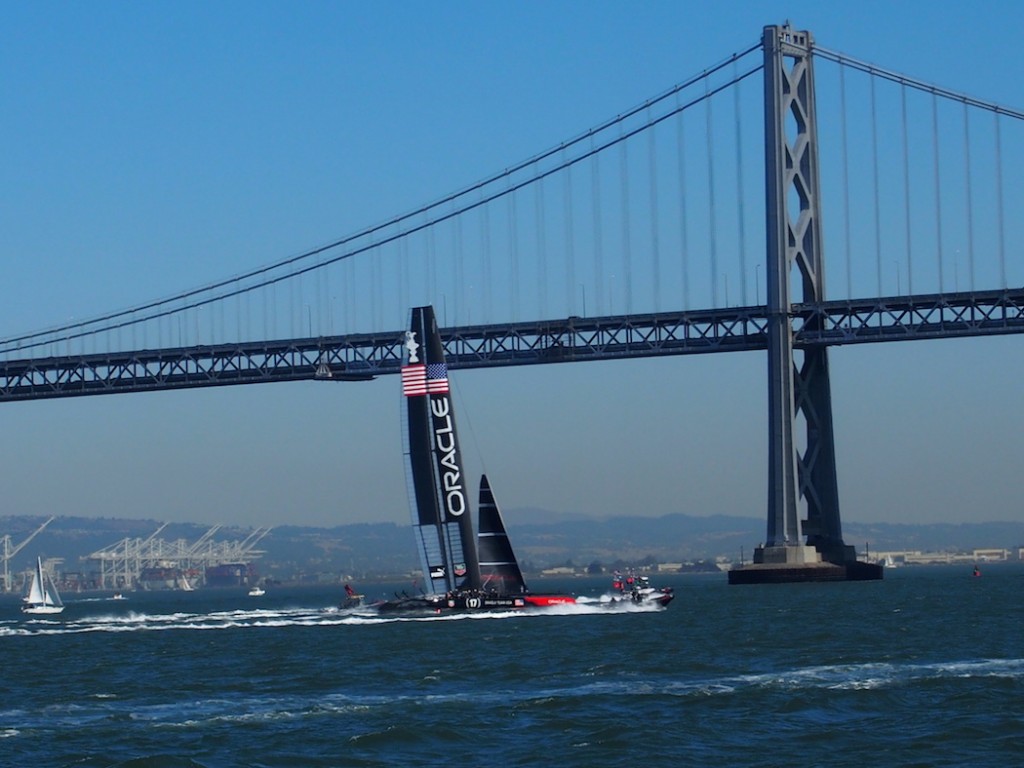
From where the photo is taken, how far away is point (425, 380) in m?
46.8

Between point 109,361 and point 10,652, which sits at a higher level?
point 109,361

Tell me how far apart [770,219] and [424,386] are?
19.8m

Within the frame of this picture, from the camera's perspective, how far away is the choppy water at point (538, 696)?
1986 centimetres

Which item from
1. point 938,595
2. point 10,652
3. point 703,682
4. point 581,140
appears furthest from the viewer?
point 581,140

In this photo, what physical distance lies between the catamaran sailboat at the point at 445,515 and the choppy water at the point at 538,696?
4.29m

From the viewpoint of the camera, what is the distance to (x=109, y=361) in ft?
234

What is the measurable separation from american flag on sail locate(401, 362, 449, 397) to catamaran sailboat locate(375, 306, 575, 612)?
24 millimetres

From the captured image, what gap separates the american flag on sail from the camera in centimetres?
4675

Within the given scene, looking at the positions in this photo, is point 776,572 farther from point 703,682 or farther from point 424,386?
point 703,682

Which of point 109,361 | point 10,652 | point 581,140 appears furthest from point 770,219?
point 10,652

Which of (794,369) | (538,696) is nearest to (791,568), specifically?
(794,369)

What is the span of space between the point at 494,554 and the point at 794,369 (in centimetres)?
1944

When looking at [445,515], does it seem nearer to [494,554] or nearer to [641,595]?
[494,554]

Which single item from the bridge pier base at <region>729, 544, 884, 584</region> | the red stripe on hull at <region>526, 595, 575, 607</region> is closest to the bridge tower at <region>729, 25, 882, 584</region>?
the bridge pier base at <region>729, 544, 884, 584</region>
